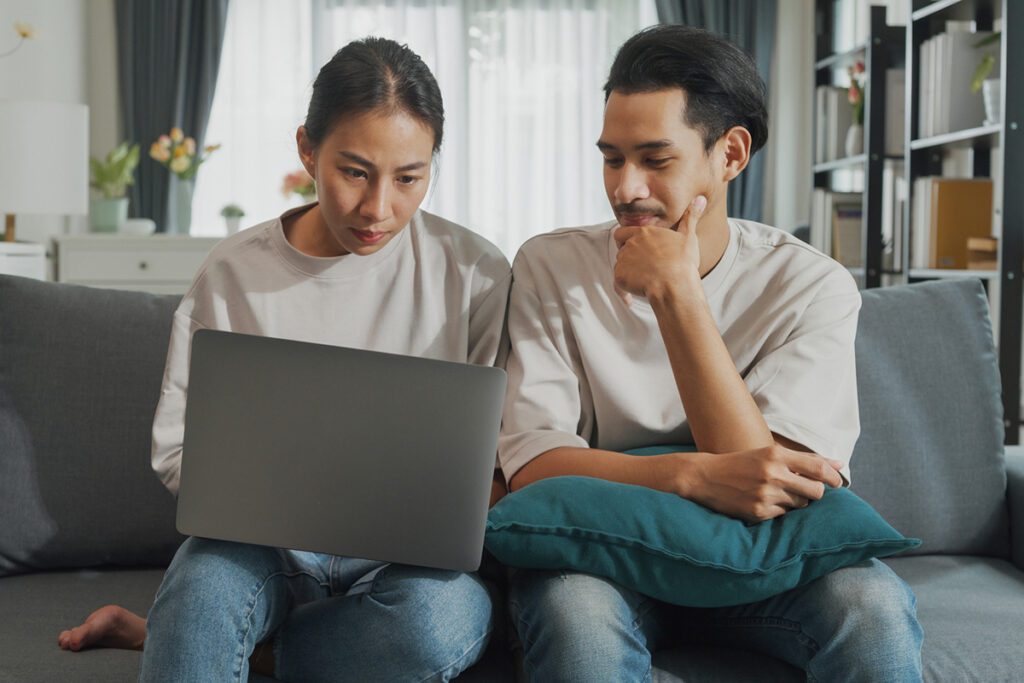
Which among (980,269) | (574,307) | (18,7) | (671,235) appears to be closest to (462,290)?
(574,307)

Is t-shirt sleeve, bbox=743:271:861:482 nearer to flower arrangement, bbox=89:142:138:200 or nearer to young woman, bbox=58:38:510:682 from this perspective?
young woman, bbox=58:38:510:682

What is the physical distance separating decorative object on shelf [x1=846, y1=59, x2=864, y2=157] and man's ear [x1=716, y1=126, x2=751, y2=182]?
2975 millimetres

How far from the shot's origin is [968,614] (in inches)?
56.3

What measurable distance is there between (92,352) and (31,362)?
9 cm

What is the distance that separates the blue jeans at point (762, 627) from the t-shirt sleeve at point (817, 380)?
0.75ft

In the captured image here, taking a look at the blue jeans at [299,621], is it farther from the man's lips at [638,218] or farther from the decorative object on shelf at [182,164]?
the decorative object on shelf at [182,164]

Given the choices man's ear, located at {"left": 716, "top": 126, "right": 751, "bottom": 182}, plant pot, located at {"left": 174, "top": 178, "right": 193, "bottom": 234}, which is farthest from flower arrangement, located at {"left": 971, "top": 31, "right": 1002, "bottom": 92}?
plant pot, located at {"left": 174, "top": 178, "right": 193, "bottom": 234}

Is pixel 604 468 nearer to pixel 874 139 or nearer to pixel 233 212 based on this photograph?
pixel 874 139

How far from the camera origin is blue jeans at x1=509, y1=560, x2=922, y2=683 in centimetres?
114

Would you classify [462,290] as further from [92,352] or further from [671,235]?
[92,352]

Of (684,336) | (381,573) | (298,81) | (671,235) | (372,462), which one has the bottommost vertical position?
(381,573)

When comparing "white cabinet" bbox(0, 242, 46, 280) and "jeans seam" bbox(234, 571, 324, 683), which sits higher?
"white cabinet" bbox(0, 242, 46, 280)

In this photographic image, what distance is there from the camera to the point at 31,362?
1624mm

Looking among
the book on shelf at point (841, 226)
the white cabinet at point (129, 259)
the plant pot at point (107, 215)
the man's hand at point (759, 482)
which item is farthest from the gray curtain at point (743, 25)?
the man's hand at point (759, 482)
